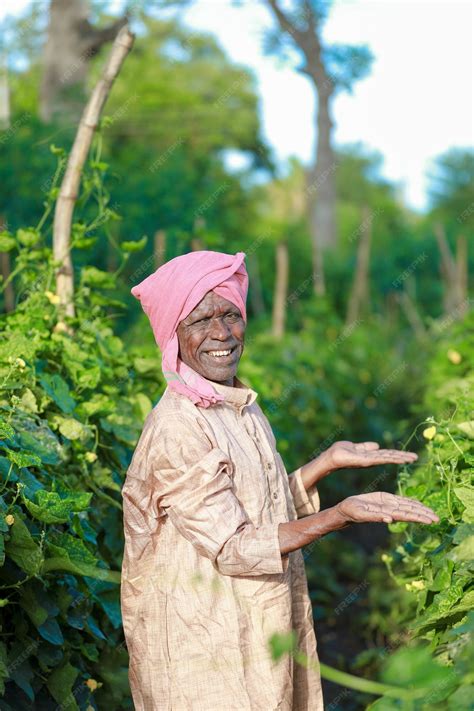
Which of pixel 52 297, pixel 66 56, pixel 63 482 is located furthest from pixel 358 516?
Result: pixel 66 56

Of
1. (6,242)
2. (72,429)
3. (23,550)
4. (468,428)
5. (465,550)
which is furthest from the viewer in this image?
(6,242)

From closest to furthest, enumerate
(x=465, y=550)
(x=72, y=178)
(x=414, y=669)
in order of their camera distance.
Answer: (x=414, y=669)
(x=465, y=550)
(x=72, y=178)

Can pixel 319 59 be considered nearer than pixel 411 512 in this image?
No

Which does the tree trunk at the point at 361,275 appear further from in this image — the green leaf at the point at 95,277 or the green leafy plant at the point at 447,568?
the green leafy plant at the point at 447,568

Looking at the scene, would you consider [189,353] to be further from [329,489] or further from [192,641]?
[329,489]

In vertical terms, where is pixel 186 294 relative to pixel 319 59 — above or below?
below

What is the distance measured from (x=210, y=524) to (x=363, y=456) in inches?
23.9

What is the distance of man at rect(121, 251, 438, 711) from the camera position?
7.91 ft

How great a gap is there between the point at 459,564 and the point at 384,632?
2.81m

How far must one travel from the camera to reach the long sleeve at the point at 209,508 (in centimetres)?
240

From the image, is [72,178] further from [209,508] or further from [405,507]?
[405,507]

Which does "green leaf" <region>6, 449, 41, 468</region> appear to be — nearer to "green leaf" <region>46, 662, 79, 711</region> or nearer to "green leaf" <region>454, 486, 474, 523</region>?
"green leaf" <region>46, 662, 79, 711</region>

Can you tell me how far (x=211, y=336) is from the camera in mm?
2662

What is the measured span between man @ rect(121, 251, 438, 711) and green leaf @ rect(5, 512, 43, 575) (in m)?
0.23
